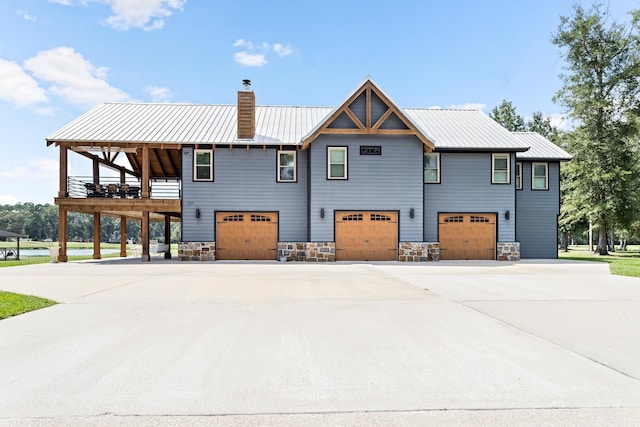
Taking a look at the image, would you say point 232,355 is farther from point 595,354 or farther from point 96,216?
point 96,216

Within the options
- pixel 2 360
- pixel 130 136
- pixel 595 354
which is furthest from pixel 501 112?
pixel 2 360

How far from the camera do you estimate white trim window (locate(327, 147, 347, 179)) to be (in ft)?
64.4

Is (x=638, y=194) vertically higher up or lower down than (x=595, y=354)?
higher up

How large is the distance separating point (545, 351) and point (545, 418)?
1.93 metres

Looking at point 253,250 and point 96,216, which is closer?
point 253,250

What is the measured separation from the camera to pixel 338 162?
774 inches

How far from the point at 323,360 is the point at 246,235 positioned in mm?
16141

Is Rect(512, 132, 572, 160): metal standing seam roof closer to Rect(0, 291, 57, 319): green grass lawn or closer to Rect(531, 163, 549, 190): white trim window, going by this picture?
Rect(531, 163, 549, 190): white trim window

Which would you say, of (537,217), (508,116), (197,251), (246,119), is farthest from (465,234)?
(508,116)

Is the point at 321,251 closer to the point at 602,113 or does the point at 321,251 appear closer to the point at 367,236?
the point at 367,236

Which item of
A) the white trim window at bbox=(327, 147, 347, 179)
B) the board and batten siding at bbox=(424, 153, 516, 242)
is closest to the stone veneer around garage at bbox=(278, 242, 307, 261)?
the white trim window at bbox=(327, 147, 347, 179)

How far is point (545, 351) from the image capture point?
4.92 m

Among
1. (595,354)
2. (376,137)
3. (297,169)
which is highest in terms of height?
(376,137)

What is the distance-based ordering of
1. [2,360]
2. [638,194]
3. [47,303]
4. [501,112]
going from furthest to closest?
[501,112], [638,194], [47,303], [2,360]
